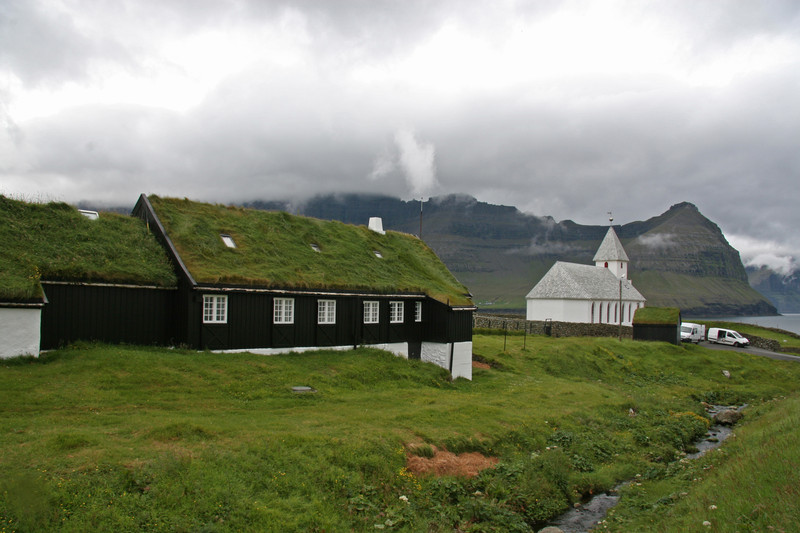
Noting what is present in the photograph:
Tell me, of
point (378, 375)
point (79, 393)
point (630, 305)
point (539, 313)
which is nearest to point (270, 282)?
point (378, 375)

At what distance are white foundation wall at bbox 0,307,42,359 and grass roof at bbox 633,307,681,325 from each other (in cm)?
5506

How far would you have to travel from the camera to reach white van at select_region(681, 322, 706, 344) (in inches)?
2491

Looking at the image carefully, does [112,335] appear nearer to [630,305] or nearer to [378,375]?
[378,375]

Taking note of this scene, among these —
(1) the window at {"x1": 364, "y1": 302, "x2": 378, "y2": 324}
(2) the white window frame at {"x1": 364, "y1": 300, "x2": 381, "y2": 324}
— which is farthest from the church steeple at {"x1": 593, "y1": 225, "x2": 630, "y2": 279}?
(1) the window at {"x1": 364, "y1": 302, "x2": 378, "y2": 324}

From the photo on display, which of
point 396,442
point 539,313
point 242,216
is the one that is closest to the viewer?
point 396,442

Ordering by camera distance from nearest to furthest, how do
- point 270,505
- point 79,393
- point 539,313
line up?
point 270,505, point 79,393, point 539,313

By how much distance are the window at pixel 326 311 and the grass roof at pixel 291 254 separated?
892 mm

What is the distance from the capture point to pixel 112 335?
24.7 metres

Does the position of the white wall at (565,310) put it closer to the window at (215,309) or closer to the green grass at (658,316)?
the green grass at (658,316)

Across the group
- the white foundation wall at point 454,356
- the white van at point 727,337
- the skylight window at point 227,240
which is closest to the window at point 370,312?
the white foundation wall at point 454,356

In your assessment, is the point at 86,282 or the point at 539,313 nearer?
the point at 86,282

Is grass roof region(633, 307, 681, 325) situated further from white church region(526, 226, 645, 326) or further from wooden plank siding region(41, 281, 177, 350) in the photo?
wooden plank siding region(41, 281, 177, 350)

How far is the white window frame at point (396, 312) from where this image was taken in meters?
33.4

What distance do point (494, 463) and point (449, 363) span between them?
15.6 m
